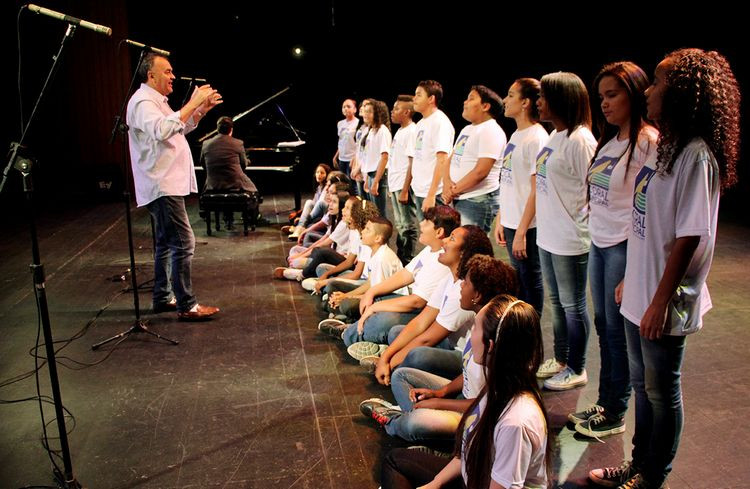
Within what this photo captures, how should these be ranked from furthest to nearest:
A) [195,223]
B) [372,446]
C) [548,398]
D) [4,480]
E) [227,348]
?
[195,223] → [227,348] → [548,398] → [372,446] → [4,480]

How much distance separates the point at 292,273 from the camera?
4.79 meters

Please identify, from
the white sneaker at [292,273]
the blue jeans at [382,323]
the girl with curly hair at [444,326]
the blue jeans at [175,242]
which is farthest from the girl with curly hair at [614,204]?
the white sneaker at [292,273]

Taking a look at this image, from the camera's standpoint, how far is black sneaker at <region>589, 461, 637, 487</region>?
6.73 feet

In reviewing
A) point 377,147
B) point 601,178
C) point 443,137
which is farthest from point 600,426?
point 377,147

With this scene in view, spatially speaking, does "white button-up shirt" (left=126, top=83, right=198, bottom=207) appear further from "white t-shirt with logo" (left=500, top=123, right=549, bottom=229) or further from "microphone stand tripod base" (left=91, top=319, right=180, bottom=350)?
"white t-shirt with logo" (left=500, top=123, right=549, bottom=229)

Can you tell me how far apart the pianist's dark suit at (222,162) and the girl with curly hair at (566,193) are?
4653 mm

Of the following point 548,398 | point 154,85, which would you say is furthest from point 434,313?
point 154,85

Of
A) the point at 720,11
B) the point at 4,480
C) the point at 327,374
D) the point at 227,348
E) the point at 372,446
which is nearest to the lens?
the point at 4,480

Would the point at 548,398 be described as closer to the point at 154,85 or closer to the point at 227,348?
the point at 227,348

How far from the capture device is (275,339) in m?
3.60

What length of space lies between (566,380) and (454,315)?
664mm

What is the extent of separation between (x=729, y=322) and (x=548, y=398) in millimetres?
1625

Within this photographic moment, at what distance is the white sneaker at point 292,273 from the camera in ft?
15.6

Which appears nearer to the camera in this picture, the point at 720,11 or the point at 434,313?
the point at 434,313
